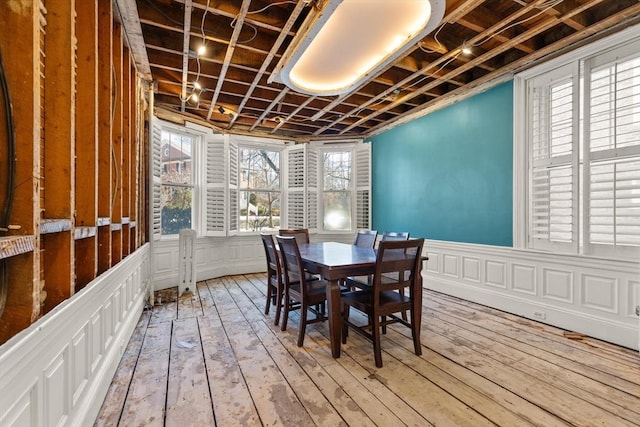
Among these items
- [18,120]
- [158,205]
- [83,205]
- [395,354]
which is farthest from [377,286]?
[158,205]

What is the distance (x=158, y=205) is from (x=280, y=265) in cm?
222

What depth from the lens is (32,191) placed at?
1.00m

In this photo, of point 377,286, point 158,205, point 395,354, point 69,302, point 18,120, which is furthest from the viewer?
point 158,205

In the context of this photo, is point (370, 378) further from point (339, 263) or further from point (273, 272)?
point (273, 272)

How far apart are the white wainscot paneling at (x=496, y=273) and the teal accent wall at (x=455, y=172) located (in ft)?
0.81

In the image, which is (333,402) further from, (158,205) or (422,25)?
(158,205)

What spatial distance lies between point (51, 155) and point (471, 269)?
13.6 feet

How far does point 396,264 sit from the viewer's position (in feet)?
7.48

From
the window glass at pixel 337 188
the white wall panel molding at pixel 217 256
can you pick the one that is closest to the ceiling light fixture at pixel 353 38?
the window glass at pixel 337 188

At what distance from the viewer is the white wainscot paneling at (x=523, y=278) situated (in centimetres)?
322

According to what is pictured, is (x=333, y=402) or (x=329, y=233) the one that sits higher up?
(x=329, y=233)

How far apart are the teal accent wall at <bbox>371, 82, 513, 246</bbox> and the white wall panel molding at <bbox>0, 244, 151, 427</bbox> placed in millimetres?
3887

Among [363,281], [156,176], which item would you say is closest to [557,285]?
[363,281]

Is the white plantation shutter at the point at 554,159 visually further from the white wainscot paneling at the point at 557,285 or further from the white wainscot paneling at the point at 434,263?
the white wainscot paneling at the point at 434,263
